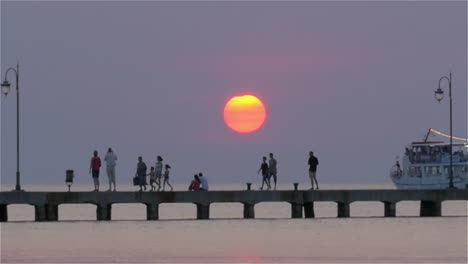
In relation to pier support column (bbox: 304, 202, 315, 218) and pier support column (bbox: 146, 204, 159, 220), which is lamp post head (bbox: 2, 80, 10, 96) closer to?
pier support column (bbox: 146, 204, 159, 220)

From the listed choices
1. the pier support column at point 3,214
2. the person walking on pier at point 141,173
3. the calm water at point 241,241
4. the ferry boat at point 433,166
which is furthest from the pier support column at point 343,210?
the ferry boat at point 433,166

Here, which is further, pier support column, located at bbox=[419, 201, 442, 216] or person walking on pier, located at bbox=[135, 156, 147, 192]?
pier support column, located at bbox=[419, 201, 442, 216]

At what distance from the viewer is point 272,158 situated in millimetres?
59750

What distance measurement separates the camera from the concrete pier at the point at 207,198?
5703 centimetres

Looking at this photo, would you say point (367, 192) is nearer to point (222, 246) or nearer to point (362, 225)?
point (362, 225)

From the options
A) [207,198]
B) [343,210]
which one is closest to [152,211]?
[207,198]

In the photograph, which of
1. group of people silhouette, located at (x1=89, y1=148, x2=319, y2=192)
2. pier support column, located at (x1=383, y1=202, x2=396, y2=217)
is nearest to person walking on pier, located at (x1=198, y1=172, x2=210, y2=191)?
group of people silhouette, located at (x1=89, y1=148, x2=319, y2=192)

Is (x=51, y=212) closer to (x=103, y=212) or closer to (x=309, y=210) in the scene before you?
(x=103, y=212)

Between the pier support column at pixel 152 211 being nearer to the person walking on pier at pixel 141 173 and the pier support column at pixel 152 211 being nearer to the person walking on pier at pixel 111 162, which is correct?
the person walking on pier at pixel 141 173

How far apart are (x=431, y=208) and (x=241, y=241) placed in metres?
19.8

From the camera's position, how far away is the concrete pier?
57031 mm

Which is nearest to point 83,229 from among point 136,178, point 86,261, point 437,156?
point 136,178

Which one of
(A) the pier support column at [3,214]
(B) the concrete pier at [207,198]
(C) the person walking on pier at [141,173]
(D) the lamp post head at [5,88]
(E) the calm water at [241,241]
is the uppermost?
(D) the lamp post head at [5,88]

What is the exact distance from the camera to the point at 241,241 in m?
46.7
